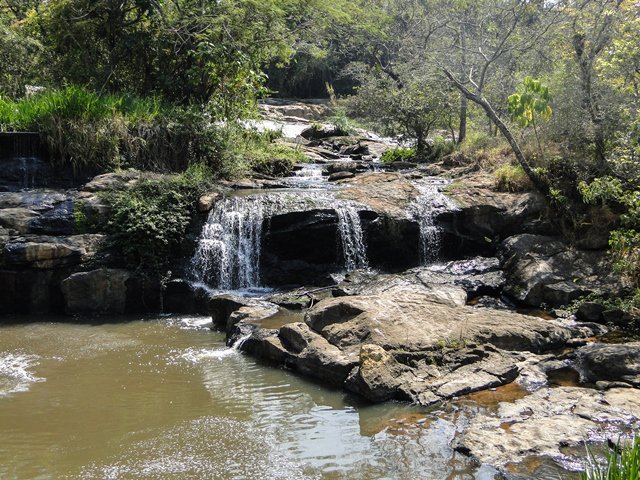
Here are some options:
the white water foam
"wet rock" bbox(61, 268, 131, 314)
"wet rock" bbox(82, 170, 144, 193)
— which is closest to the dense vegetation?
"wet rock" bbox(82, 170, 144, 193)

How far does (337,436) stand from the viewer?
526 centimetres

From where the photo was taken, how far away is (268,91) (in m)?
15.5

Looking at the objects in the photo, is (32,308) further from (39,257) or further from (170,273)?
(170,273)

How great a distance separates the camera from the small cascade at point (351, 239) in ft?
37.8

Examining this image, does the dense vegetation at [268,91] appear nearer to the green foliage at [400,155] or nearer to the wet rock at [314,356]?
the green foliage at [400,155]

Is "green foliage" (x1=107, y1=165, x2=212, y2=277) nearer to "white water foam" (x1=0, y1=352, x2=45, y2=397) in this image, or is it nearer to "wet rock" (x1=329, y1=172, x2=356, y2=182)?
"white water foam" (x1=0, y1=352, x2=45, y2=397)

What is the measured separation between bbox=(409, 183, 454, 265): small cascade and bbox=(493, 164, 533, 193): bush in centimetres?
139

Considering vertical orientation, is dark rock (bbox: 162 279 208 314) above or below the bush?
below

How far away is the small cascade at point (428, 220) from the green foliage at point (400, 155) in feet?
19.8

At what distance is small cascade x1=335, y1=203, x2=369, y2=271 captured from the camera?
37.8 feet

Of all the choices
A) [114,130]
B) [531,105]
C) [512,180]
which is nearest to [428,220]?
[512,180]

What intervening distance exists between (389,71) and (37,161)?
15.2 metres

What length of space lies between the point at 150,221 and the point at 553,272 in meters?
7.26

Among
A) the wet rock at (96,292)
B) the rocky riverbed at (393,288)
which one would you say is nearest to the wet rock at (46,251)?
the rocky riverbed at (393,288)
